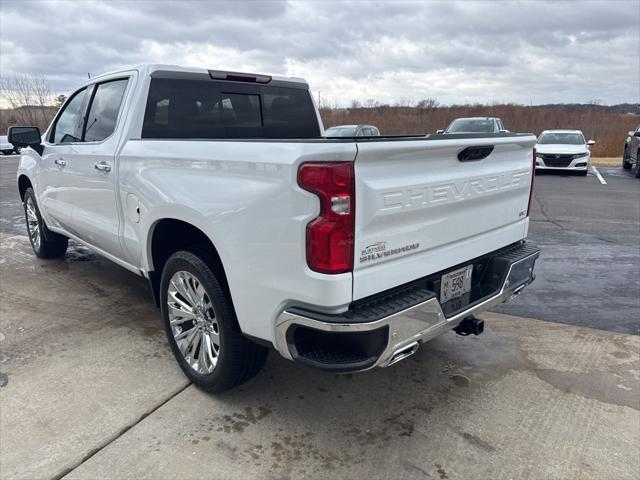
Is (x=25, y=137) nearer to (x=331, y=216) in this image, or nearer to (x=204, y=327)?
(x=204, y=327)

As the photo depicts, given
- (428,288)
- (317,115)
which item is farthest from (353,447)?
(317,115)

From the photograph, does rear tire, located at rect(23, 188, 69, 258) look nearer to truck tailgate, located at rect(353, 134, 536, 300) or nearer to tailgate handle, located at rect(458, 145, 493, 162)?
truck tailgate, located at rect(353, 134, 536, 300)

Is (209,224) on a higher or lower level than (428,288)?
higher

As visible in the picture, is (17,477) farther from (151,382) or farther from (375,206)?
(375,206)

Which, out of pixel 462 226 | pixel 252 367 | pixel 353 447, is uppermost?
pixel 462 226

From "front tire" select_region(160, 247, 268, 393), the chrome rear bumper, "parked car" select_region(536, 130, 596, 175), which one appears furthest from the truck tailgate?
"parked car" select_region(536, 130, 596, 175)

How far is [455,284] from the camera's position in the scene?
9.62 ft

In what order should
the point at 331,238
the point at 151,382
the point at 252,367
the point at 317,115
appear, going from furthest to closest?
the point at 317,115 < the point at 151,382 < the point at 252,367 < the point at 331,238

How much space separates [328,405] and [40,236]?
4457mm

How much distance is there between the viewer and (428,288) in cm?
275

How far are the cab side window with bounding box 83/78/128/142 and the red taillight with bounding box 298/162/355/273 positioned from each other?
2.27m

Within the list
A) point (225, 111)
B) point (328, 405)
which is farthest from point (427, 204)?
point (225, 111)

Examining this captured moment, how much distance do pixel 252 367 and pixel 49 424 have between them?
1169mm

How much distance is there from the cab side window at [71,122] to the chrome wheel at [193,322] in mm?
2065
